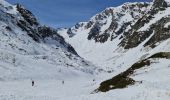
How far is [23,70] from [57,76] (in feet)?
40.0

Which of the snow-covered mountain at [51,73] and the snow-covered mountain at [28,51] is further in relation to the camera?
the snow-covered mountain at [28,51]

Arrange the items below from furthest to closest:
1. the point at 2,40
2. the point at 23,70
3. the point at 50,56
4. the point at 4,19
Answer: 1. the point at 4,19
2. the point at 50,56
3. the point at 2,40
4. the point at 23,70

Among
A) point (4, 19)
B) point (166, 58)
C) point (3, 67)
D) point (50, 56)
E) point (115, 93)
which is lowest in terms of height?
point (115, 93)

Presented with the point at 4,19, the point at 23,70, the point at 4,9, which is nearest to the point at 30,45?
the point at 4,19

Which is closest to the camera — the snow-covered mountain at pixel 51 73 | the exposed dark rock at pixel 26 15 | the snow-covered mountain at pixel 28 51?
the snow-covered mountain at pixel 51 73

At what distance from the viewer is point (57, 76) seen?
88.9 meters

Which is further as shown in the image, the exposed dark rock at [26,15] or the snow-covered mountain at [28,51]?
the exposed dark rock at [26,15]

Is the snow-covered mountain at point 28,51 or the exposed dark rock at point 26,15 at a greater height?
the exposed dark rock at point 26,15

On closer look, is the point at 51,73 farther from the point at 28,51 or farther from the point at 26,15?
the point at 26,15

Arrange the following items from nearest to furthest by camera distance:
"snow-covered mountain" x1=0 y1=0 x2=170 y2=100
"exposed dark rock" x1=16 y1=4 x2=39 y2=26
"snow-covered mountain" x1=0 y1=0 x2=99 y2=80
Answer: "snow-covered mountain" x1=0 y1=0 x2=170 y2=100 < "snow-covered mountain" x1=0 y1=0 x2=99 y2=80 < "exposed dark rock" x1=16 y1=4 x2=39 y2=26

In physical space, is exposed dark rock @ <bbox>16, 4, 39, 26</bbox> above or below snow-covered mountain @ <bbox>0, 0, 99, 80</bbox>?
above

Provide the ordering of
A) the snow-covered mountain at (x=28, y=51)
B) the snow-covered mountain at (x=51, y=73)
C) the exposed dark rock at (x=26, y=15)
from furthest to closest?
the exposed dark rock at (x=26, y=15) → the snow-covered mountain at (x=28, y=51) → the snow-covered mountain at (x=51, y=73)

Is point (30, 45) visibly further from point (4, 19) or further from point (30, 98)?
point (30, 98)

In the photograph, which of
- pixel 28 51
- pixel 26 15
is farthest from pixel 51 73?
pixel 26 15
